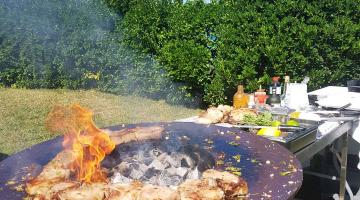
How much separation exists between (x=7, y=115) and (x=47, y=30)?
8.97 ft

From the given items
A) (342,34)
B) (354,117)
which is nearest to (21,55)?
(342,34)

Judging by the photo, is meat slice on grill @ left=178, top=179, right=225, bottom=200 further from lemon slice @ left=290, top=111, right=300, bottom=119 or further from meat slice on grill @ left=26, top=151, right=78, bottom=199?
lemon slice @ left=290, top=111, right=300, bottom=119

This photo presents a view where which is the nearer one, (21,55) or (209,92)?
(209,92)

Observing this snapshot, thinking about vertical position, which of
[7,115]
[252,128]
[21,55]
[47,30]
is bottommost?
[7,115]

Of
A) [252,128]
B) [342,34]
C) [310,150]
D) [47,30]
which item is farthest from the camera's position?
[47,30]

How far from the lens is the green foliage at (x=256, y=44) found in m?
6.78

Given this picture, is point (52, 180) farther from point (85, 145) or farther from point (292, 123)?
point (292, 123)

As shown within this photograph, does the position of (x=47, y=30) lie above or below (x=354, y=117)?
above

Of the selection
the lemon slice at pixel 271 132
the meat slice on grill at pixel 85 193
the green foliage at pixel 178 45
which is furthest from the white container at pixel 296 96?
the meat slice on grill at pixel 85 193

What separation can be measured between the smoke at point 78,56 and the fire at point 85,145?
651 cm

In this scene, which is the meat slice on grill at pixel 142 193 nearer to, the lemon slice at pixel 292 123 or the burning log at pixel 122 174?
the burning log at pixel 122 174

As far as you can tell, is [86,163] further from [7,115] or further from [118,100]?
[118,100]

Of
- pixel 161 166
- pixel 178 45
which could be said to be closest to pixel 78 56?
pixel 178 45

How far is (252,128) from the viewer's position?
3664 mm
